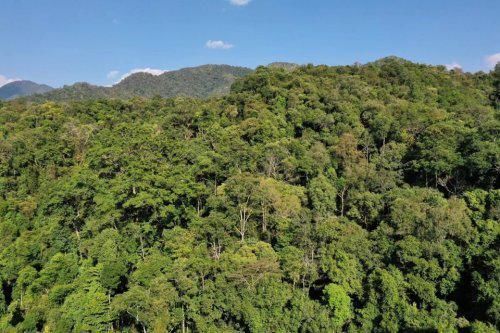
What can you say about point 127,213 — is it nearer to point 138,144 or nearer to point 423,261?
point 138,144

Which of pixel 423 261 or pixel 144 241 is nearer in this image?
pixel 423 261

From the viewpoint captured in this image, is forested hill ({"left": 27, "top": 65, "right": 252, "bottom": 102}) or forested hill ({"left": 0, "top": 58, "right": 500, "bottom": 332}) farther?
forested hill ({"left": 27, "top": 65, "right": 252, "bottom": 102})

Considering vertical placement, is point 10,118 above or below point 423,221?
above

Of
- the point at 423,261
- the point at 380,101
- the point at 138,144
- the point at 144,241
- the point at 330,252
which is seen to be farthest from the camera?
the point at 380,101

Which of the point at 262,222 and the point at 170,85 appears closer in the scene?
the point at 262,222

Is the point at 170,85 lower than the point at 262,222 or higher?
higher

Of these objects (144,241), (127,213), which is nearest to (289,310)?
(144,241)

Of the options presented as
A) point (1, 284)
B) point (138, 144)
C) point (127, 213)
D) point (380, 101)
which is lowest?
point (1, 284)

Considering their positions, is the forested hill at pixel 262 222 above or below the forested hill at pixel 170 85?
below
